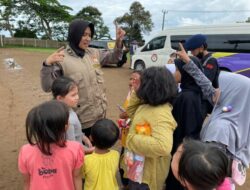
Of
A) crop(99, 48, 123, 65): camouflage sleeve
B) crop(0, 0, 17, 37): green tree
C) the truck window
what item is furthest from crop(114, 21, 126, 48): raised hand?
crop(0, 0, 17, 37): green tree

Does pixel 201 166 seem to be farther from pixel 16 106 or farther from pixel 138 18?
pixel 138 18

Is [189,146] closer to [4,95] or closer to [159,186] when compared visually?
[159,186]

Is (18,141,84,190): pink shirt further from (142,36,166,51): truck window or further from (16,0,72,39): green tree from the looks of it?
(16,0,72,39): green tree

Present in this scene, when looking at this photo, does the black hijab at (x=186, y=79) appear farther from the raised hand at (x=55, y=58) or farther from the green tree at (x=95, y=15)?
the green tree at (x=95, y=15)

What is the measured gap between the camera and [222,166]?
160 cm

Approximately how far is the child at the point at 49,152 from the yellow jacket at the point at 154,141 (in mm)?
438

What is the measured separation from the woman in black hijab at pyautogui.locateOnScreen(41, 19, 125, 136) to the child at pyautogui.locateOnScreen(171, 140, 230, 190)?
1409mm

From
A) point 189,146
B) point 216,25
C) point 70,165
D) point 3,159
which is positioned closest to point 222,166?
point 189,146

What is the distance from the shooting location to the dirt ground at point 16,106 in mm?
4169

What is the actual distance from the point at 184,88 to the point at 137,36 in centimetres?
4791

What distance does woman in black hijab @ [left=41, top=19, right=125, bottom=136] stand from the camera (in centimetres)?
272

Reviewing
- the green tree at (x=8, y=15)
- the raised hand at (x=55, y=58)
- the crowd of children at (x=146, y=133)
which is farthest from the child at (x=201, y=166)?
the green tree at (x=8, y=15)

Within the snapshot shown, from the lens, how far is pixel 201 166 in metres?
1.55

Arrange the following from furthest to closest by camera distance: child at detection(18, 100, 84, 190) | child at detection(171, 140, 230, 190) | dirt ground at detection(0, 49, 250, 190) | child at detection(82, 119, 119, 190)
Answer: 1. dirt ground at detection(0, 49, 250, 190)
2. child at detection(82, 119, 119, 190)
3. child at detection(18, 100, 84, 190)
4. child at detection(171, 140, 230, 190)
